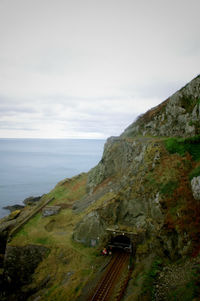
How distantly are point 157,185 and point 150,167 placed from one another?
3.36 meters

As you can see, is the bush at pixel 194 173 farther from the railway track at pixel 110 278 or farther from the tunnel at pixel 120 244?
the railway track at pixel 110 278

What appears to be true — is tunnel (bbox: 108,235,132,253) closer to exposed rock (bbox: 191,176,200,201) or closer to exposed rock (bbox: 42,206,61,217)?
exposed rock (bbox: 191,176,200,201)

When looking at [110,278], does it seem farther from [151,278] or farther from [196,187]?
[196,187]

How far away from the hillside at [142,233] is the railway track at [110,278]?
4.05 feet

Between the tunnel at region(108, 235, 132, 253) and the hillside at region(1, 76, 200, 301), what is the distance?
3.00 ft

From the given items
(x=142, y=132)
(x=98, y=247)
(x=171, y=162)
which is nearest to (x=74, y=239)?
(x=98, y=247)

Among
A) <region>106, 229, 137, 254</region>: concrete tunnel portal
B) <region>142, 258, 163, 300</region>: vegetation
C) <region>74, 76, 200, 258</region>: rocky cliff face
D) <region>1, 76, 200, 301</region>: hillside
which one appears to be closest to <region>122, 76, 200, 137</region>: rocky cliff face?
<region>74, 76, 200, 258</region>: rocky cliff face

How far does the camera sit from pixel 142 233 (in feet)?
70.2

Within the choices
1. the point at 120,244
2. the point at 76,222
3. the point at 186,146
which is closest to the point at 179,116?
the point at 186,146

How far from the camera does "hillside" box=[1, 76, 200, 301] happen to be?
1675cm

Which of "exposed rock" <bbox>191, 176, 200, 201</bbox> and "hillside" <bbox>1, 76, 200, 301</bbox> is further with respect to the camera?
"exposed rock" <bbox>191, 176, 200, 201</bbox>

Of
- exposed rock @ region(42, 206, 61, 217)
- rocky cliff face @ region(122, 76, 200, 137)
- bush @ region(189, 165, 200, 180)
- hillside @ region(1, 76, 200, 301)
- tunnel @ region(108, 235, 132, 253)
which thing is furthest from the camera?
exposed rock @ region(42, 206, 61, 217)

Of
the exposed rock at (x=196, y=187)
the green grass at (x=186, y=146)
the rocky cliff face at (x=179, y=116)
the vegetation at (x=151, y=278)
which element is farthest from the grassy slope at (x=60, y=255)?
the rocky cliff face at (x=179, y=116)

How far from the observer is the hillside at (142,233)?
55.0ft
